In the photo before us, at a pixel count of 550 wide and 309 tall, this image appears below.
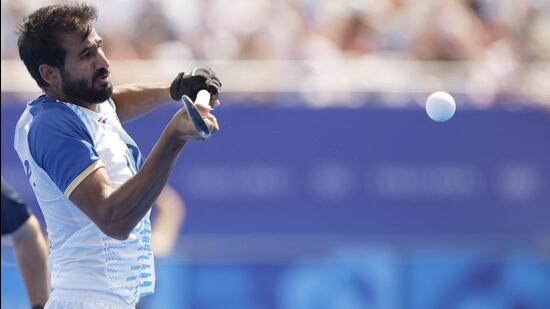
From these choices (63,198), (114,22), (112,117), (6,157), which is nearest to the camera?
(63,198)


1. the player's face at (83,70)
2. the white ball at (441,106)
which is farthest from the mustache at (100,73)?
the white ball at (441,106)

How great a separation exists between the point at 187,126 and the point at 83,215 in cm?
77


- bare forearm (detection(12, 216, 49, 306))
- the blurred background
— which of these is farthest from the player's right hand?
the blurred background

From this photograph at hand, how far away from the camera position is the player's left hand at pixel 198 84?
4863 mm

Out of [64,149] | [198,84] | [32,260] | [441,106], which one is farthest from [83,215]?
[441,106]

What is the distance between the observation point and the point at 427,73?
34.1 ft

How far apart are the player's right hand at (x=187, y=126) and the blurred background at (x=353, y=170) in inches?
217

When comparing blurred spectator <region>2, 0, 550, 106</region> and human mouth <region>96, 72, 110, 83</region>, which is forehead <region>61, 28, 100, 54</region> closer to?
human mouth <region>96, 72, 110, 83</region>

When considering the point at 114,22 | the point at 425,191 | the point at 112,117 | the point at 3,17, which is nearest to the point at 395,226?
the point at 425,191

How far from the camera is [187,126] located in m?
4.09

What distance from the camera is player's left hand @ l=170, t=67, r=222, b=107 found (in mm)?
4863

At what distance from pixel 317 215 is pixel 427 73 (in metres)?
1.60

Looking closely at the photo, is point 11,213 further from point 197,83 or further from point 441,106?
point 441,106

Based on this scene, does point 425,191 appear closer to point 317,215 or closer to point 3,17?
point 317,215
